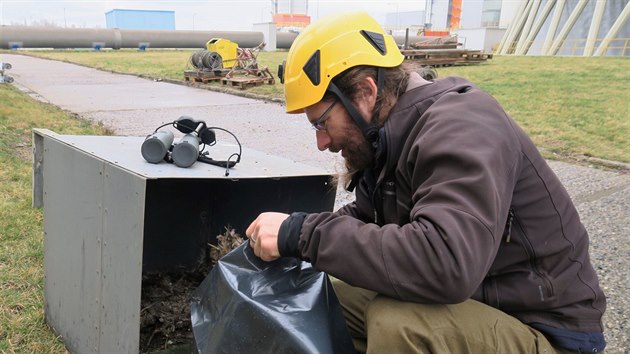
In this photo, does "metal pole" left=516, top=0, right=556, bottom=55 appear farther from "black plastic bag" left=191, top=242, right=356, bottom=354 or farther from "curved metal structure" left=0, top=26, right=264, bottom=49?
"black plastic bag" left=191, top=242, right=356, bottom=354

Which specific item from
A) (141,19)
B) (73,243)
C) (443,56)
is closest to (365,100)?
(73,243)

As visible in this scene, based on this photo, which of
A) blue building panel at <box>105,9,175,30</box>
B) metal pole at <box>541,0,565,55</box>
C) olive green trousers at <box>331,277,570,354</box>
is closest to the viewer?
olive green trousers at <box>331,277,570,354</box>

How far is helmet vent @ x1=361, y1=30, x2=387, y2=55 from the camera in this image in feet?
5.29

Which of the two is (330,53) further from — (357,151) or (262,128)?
(262,128)

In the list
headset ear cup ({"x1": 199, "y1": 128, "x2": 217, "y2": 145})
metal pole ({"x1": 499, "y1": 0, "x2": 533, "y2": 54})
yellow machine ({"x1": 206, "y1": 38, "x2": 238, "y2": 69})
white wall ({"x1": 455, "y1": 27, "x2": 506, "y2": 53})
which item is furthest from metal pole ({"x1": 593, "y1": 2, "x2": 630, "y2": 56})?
headset ear cup ({"x1": 199, "y1": 128, "x2": 217, "y2": 145})

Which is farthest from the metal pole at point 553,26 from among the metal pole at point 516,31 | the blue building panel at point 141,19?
the blue building panel at point 141,19

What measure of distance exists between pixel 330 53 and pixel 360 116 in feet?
0.67

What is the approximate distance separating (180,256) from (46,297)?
689 mm

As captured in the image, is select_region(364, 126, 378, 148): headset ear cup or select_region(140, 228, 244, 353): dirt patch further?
select_region(140, 228, 244, 353): dirt patch

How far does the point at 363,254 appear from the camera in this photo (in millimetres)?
1334

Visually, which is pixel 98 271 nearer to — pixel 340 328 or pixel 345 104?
pixel 340 328

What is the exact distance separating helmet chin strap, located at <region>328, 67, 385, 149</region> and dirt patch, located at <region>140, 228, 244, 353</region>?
0.92m

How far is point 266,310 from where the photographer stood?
148cm

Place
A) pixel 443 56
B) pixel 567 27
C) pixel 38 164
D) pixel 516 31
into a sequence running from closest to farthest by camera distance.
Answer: pixel 38 164 → pixel 443 56 → pixel 567 27 → pixel 516 31
